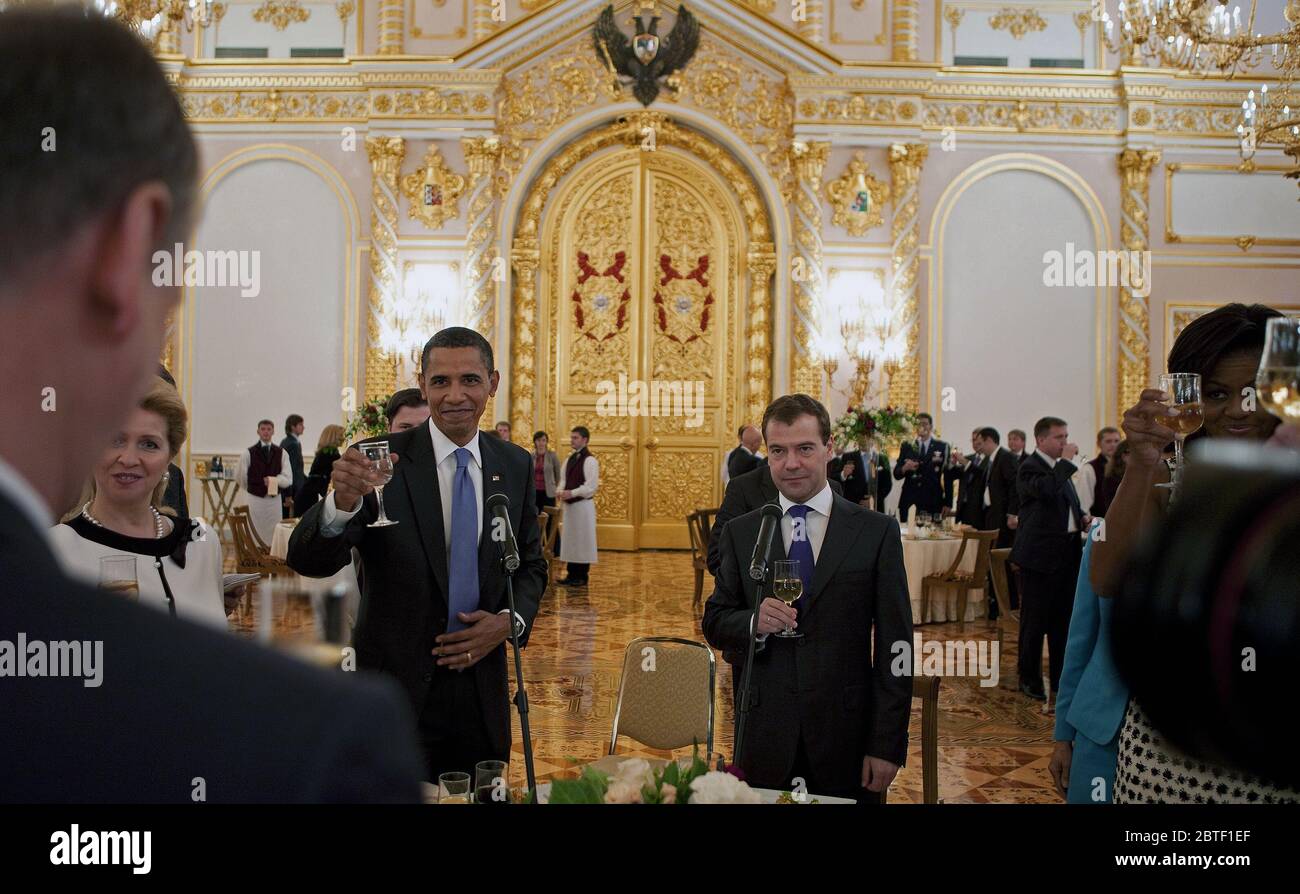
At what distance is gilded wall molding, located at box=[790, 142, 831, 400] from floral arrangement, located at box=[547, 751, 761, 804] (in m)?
11.0

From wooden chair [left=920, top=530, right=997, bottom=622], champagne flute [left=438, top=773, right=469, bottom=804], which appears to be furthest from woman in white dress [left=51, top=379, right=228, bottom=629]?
wooden chair [left=920, top=530, right=997, bottom=622]

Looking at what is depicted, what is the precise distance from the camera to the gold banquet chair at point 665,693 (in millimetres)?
3516

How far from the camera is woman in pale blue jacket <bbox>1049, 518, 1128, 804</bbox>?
240 cm

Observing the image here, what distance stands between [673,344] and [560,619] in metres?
5.57

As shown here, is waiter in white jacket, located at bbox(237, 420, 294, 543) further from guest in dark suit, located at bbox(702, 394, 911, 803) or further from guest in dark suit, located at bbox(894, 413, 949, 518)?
guest in dark suit, located at bbox(702, 394, 911, 803)

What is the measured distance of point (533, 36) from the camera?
1270 centimetres

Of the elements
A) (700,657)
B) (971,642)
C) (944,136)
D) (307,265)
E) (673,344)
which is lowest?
(971,642)

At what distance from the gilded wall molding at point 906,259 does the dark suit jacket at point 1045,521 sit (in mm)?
6111

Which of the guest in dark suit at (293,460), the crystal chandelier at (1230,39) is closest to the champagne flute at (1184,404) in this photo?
the crystal chandelier at (1230,39)

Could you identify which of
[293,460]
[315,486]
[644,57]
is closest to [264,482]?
[293,460]

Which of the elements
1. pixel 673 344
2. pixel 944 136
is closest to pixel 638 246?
pixel 673 344

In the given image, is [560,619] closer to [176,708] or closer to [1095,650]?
[1095,650]

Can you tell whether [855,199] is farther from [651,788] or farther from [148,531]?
[651,788]

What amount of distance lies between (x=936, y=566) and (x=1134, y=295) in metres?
6.41
